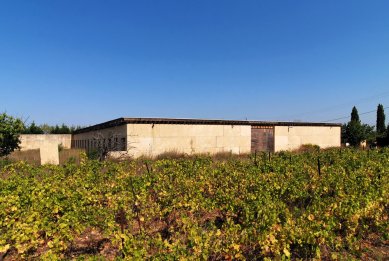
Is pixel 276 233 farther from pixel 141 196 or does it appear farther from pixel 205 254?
pixel 141 196

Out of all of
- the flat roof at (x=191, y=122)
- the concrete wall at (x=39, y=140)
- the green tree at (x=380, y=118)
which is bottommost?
the concrete wall at (x=39, y=140)

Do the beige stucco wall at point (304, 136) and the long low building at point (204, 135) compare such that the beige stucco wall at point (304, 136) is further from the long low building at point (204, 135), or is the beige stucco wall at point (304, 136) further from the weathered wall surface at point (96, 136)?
the weathered wall surface at point (96, 136)

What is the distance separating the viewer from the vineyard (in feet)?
11.4

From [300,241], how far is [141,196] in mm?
2793

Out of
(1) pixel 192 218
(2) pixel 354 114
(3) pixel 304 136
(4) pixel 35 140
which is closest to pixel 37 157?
(4) pixel 35 140

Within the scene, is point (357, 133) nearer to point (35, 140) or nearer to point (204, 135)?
point (204, 135)

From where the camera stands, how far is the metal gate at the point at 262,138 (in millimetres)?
23406

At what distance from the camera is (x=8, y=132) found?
1370cm

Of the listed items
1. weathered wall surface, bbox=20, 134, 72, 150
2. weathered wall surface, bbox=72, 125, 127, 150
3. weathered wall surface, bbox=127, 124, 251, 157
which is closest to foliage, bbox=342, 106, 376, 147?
weathered wall surface, bbox=127, 124, 251, 157

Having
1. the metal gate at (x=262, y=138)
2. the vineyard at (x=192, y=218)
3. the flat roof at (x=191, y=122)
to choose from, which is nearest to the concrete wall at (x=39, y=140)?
the flat roof at (x=191, y=122)

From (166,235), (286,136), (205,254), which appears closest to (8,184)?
(166,235)

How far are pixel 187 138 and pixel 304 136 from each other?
12663 mm

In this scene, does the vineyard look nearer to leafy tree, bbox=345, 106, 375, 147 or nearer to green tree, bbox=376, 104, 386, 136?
leafy tree, bbox=345, 106, 375, 147

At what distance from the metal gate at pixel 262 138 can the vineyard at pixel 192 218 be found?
640 inches
